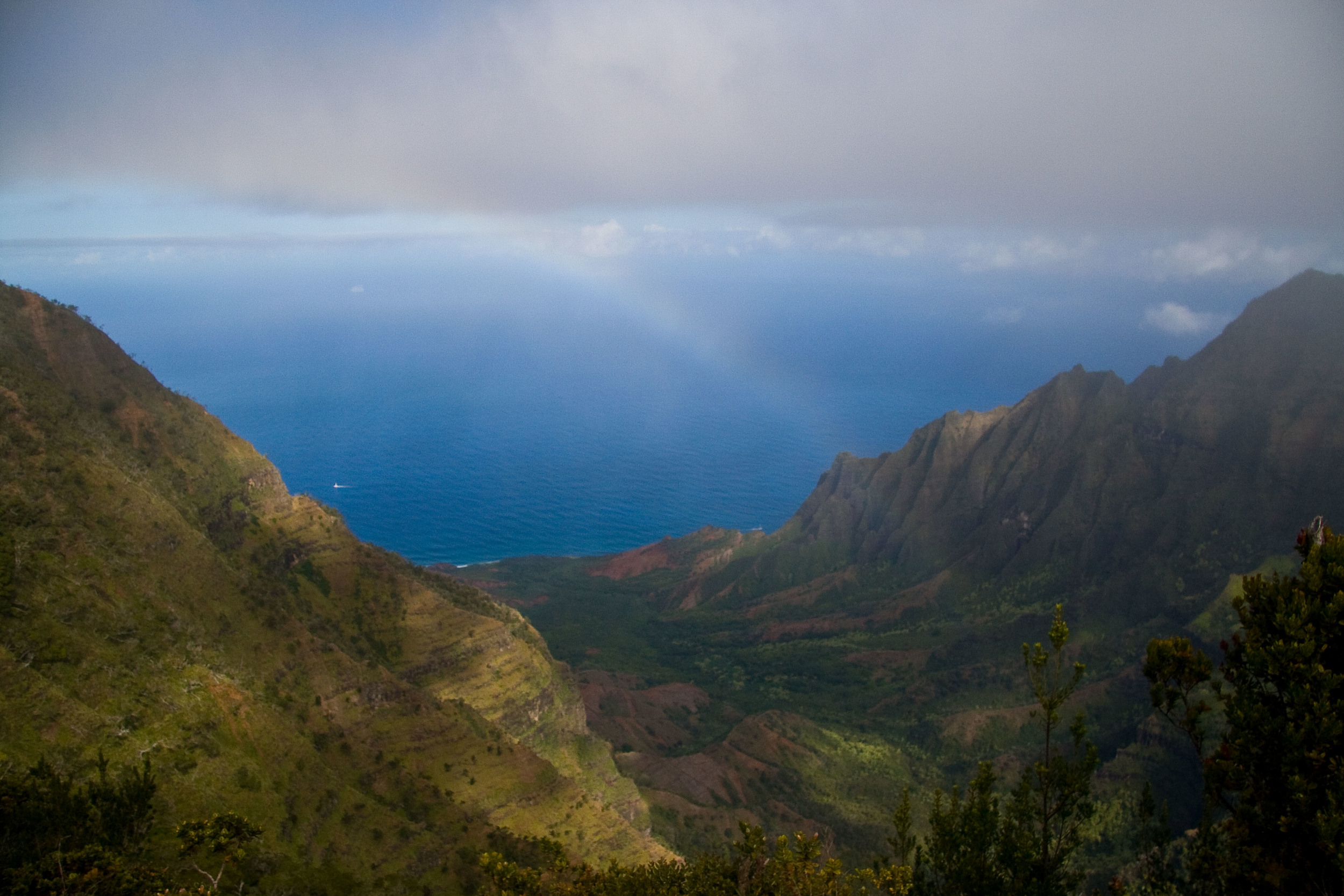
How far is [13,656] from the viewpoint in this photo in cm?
3131

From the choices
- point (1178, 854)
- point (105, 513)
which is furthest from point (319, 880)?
point (1178, 854)

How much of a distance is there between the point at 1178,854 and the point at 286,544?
67128 millimetres

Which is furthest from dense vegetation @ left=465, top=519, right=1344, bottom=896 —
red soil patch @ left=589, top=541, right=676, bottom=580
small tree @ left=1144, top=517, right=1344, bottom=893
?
red soil patch @ left=589, top=541, right=676, bottom=580

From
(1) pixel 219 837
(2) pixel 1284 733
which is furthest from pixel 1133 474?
(1) pixel 219 837

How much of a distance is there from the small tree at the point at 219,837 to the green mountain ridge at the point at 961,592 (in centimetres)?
4791

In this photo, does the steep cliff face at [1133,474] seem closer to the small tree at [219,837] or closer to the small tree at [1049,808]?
the small tree at [1049,808]

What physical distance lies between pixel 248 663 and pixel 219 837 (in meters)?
22.8

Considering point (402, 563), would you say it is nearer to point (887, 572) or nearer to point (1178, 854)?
A: point (1178, 854)

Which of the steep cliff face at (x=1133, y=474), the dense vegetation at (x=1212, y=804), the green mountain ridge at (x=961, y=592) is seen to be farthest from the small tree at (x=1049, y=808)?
the steep cliff face at (x=1133, y=474)

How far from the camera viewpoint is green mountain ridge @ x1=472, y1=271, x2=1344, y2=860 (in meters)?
85.1

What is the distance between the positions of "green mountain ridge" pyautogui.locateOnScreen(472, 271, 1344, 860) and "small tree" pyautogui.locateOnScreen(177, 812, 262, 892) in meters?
47.9

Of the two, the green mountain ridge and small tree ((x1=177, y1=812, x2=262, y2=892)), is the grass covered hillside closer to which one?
small tree ((x1=177, y1=812, x2=262, y2=892))

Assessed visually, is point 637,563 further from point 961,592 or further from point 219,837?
point 219,837

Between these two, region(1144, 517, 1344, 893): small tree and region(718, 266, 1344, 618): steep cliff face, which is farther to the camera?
region(718, 266, 1344, 618): steep cliff face
